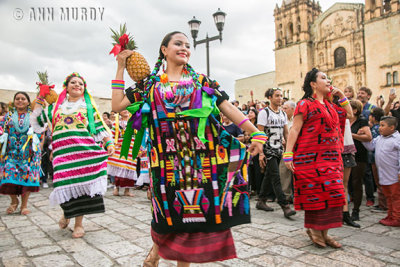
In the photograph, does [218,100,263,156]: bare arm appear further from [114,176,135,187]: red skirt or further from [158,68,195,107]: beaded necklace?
[114,176,135,187]: red skirt

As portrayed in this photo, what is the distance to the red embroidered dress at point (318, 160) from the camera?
11.9 ft

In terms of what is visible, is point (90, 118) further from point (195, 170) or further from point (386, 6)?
point (386, 6)

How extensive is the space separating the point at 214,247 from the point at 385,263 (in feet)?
6.79

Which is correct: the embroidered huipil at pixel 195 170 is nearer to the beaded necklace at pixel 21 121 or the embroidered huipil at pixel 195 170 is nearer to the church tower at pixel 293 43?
the beaded necklace at pixel 21 121

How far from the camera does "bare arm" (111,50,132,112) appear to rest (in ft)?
8.05

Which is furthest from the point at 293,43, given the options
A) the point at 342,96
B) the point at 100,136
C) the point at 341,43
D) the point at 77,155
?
the point at 77,155

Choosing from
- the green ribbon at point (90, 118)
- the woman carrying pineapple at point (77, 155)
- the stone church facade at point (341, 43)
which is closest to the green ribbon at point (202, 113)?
the woman carrying pineapple at point (77, 155)

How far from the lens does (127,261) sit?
3207mm

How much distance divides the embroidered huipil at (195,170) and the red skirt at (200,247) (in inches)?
2.4

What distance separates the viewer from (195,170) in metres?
2.22

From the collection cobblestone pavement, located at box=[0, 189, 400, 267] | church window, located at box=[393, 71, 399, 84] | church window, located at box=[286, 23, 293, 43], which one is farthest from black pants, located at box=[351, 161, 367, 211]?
church window, located at box=[286, 23, 293, 43]

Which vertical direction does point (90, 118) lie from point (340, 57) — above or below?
below

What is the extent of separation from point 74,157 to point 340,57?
4601 cm

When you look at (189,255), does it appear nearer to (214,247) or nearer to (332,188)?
(214,247)
